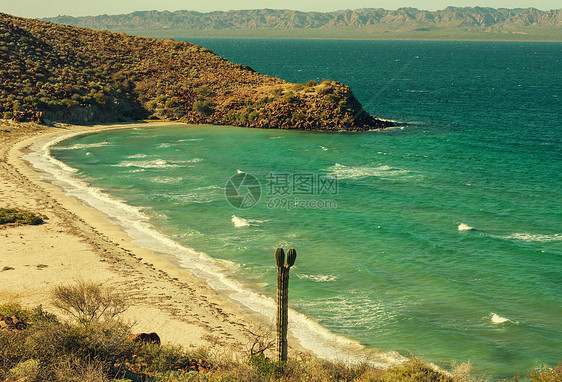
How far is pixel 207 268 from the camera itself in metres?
27.7

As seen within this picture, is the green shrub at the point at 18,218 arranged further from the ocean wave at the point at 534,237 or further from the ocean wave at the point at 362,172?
the ocean wave at the point at 534,237

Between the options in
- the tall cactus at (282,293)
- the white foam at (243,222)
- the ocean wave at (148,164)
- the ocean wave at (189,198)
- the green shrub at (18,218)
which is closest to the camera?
the tall cactus at (282,293)

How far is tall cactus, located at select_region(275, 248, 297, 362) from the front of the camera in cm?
1603

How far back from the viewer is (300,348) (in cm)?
2031

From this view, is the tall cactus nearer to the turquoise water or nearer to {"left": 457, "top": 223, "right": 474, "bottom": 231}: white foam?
the turquoise water

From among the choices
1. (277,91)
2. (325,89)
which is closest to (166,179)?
(277,91)

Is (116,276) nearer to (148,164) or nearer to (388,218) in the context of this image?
(388,218)

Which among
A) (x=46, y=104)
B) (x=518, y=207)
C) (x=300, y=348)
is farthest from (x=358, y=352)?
(x=46, y=104)

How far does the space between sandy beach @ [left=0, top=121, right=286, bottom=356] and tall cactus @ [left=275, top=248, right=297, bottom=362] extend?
113 inches

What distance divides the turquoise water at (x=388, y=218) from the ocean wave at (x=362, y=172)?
0.59 feet

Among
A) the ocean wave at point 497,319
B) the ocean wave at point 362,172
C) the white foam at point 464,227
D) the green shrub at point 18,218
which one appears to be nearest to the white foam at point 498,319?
the ocean wave at point 497,319

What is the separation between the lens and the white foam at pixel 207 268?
66.0ft

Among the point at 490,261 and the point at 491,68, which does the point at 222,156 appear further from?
the point at 491,68

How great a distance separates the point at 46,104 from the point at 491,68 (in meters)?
169
